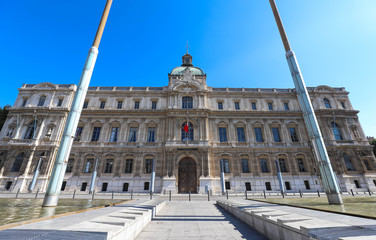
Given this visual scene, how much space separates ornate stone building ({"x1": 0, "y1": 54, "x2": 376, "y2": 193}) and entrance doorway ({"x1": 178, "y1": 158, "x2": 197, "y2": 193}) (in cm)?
13

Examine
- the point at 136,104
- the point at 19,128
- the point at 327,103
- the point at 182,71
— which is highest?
the point at 182,71

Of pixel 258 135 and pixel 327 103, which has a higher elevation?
pixel 327 103

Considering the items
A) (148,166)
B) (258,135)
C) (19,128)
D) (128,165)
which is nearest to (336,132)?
(258,135)

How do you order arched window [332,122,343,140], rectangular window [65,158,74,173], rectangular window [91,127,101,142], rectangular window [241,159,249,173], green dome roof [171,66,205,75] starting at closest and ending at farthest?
1. rectangular window [65,158,74,173]
2. rectangular window [241,159,249,173]
3. rectangular window [91,127,101,142]
4. arched window [332,122,343,140]
5. green dome roof [171,66,205,75]

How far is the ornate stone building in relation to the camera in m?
23.4

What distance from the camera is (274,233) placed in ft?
14.7

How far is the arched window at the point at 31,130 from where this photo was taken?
25.5 m

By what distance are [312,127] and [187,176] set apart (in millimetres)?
17264

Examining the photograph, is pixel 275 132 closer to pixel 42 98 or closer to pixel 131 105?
pixel 131 105

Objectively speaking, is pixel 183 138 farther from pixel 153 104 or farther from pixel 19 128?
pixel 19 128

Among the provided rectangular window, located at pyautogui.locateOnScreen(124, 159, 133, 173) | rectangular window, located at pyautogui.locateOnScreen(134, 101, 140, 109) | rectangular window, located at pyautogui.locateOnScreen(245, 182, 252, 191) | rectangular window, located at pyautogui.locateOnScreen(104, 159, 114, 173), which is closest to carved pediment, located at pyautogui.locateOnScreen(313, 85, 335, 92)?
rectangular window, located at pyautogui.locateOnScreen(245, 182, 252, 191)

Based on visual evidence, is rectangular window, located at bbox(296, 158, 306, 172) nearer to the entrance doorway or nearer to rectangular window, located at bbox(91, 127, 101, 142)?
the entrance doorway

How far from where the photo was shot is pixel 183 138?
25328mm

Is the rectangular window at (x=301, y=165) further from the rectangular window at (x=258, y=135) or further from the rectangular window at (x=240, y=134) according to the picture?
the rectangular window at (x=240, y=134)
